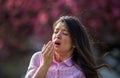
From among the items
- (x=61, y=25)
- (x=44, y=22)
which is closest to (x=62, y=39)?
(x=61, y=25)

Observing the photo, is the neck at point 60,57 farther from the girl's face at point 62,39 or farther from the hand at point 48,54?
the hand at point 48,54

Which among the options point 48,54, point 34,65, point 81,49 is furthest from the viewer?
point 81,49

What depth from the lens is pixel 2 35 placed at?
9.14 m

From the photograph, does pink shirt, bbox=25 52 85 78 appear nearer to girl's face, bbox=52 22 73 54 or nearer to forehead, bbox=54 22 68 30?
girl's face, bbox=52 22 73 54

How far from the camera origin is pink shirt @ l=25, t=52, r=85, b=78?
216 inches

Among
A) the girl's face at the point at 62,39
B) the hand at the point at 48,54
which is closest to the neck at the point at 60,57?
the girl's face at the point at 62,39

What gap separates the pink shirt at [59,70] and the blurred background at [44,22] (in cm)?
221

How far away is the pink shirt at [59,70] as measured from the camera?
216 inches

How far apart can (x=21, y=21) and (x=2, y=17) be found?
331 millimetres

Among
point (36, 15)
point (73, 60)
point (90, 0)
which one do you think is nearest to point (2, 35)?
point (36, 15)

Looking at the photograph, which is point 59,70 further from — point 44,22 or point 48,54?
point 44,22

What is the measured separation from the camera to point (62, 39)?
5.52m

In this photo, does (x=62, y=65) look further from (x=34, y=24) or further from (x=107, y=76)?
(x=107, y=76)

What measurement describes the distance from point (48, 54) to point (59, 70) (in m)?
0.18
